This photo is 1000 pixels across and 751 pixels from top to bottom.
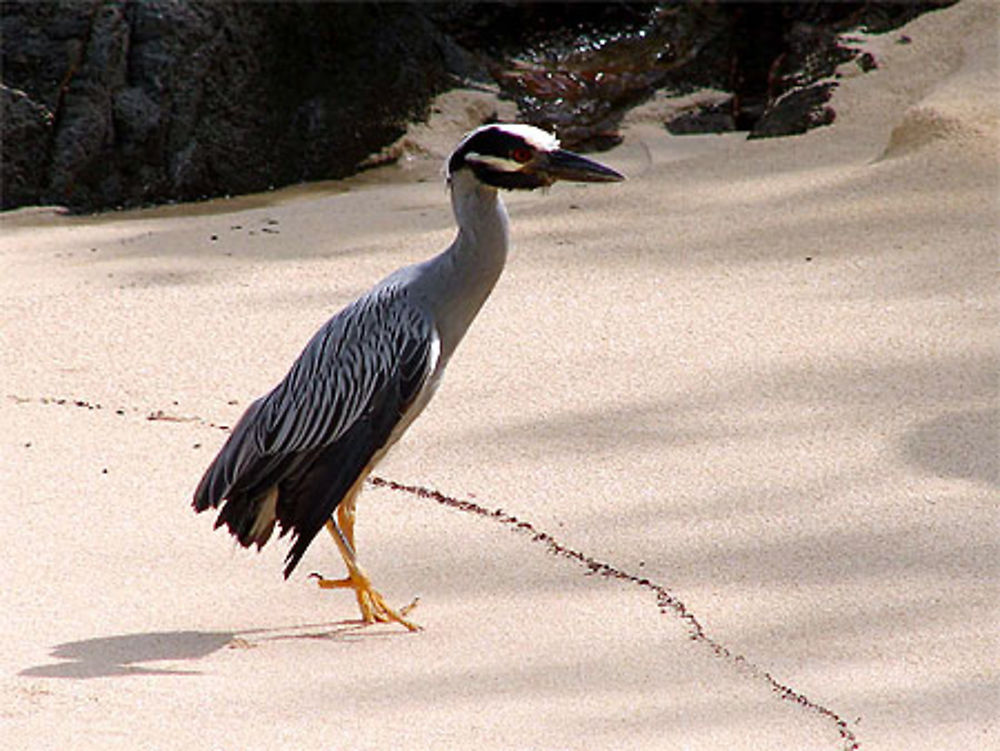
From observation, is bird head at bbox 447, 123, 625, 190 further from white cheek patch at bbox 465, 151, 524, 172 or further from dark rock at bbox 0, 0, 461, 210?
dark rock at bbox 0, 0, 461, 210

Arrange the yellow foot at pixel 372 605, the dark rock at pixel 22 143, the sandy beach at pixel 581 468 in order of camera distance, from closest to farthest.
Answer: the sandy beach at pixel 581 468 < the yellow foot at pixel 372 605 < the dark rock at pixel 22 143

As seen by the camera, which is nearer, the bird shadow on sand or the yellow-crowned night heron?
the bird shadow on sand

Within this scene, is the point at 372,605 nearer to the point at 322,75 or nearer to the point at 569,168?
the point at 569,168

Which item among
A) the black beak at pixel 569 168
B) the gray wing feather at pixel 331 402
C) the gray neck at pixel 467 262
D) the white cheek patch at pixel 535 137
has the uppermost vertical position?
the white cheek patch at pixel 535 137

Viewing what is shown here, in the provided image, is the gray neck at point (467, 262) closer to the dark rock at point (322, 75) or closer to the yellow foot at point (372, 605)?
the yellow foot at point (372, 605)

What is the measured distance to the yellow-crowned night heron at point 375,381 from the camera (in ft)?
12.5

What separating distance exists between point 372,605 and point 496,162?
3.51ft

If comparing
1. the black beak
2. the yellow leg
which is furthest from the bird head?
the yellow leg

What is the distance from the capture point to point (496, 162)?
12.6 ft

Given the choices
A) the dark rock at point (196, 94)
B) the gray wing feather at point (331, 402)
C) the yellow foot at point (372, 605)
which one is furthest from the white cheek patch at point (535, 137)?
the dark rock at point (196, 94)

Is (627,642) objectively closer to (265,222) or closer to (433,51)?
(265,222)

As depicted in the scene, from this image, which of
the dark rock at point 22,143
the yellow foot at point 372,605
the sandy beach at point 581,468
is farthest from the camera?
the dark rock at point 22,143

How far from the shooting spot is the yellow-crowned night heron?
12.5ft

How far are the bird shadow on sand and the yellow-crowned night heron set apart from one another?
10 cm
